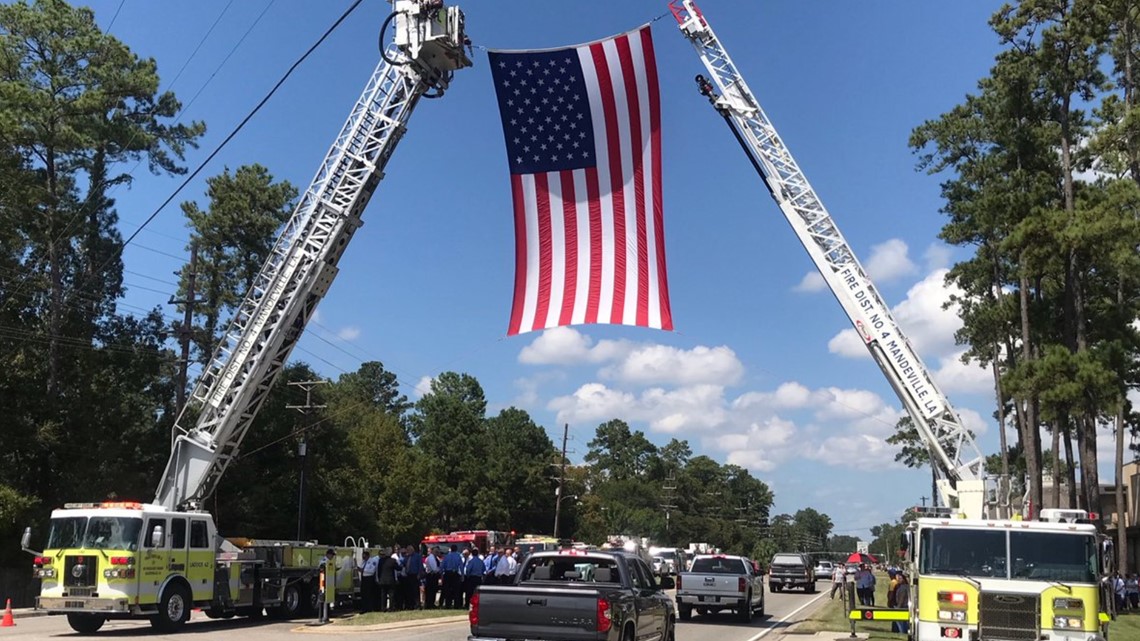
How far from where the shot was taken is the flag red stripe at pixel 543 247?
23.0 metres

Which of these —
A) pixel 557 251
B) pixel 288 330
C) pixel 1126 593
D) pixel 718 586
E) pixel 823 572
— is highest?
pixel 557 251

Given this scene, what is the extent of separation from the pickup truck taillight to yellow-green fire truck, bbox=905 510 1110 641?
538 centimetres

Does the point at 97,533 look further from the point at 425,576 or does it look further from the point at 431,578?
the point at 431,578

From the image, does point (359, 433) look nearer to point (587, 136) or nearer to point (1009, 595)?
point (587, 136)

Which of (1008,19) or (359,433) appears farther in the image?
(359,433)

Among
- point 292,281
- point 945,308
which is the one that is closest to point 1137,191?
point 292,281

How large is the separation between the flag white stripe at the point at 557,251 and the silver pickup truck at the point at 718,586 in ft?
29.6

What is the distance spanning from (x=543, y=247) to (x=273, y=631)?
1018 cm

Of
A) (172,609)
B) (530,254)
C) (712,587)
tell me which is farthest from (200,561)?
(712,587)

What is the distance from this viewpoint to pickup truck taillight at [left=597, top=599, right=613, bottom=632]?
11688 mm

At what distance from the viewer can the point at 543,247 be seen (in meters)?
23.5

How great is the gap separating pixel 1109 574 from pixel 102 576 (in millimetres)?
17624

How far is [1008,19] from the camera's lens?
105 ft

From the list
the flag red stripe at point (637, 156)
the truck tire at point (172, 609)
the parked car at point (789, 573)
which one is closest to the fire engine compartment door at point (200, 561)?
the truck tire at point (172, 609)
